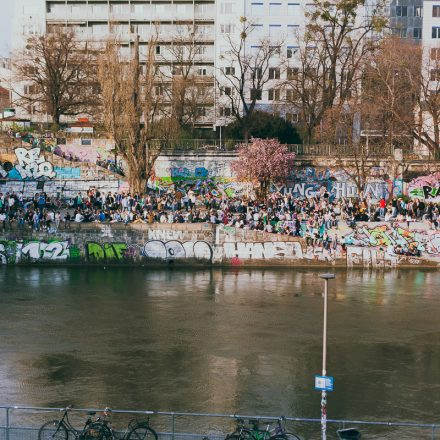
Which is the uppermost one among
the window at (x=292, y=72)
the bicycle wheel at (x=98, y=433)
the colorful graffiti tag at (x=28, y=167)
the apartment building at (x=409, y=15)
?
the apartment building at (x=409, y=15)

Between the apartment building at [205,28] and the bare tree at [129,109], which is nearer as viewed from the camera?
the bare tree at [129,109]

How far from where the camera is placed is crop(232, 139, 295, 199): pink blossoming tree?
69.8 m

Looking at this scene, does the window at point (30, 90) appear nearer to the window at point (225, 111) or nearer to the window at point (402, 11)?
the window at point (225, 111)

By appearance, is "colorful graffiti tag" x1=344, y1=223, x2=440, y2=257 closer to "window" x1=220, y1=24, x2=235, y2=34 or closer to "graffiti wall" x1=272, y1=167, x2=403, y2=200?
"graffiti wall" x1=272, y1=167, x2=403, y2=200

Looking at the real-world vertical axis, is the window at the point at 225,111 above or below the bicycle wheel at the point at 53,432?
above

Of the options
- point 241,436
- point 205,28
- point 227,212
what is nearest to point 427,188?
point 227,212

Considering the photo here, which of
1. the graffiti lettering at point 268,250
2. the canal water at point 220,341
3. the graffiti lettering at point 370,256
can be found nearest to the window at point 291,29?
the graffiti lettering at point 370,256

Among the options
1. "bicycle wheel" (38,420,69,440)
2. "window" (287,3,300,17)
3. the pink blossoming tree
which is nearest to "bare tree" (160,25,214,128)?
"window" (287,3,300,17)

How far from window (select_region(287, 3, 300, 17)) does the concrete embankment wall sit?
1855 inches

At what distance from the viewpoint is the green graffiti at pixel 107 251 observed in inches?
2411

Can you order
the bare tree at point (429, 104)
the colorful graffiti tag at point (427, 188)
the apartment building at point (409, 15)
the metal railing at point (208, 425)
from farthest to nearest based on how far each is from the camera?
the apartment building at point (409, 15)
the bare tree at point (429, 104)
the colorful graffiti tag at point (427, 188)
the metal railing at point (208, 425)

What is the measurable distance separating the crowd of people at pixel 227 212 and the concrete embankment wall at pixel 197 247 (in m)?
0.68

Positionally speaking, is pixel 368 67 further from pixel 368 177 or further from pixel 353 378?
pixel 353 378

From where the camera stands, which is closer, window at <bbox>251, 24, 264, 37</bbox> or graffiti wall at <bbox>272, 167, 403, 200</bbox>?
graffiti wall at <bbox>272, 167, 403, 200</bbox>
